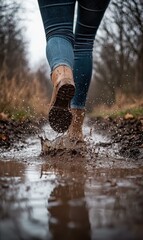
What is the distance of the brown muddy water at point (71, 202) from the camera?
2.12ft

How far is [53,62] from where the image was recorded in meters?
1.90

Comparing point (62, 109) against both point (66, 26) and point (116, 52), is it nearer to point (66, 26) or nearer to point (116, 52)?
point (66, 26)

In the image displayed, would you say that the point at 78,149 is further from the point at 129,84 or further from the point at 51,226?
the point at 129,84

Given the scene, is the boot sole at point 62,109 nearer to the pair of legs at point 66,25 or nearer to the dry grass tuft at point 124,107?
the pair of legs at point 66,25

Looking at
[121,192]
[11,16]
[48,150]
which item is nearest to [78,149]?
[48,150]

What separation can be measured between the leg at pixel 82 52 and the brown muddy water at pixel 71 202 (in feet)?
3.17

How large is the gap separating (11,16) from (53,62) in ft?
46.0

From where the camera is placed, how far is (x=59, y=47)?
6.18 ft

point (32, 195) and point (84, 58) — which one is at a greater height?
point (84, 58)

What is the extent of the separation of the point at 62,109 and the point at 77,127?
1.48 ft

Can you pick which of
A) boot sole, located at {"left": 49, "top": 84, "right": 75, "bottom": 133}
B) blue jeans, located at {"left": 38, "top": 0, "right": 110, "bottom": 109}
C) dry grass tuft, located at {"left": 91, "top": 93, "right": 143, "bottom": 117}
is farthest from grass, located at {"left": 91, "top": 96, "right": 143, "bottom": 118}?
boot sole, located at {"left": 49, "top": 84, "right": 75, "bottom": 133}

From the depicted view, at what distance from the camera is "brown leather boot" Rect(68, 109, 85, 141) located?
2.24 meters

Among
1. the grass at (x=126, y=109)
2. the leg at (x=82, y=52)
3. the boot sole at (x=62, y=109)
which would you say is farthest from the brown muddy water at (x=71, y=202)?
the grass at (x=126, y=109)

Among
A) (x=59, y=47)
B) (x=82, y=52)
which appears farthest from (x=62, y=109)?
(x=82, y=52)
